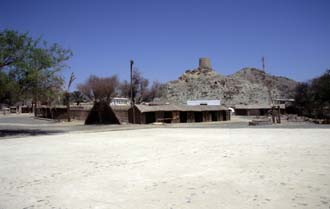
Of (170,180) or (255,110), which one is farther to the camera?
(255,110)

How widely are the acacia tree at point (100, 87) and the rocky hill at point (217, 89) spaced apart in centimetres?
2927

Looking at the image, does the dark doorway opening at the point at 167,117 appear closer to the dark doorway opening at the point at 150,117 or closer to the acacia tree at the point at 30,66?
the dark doorway opening at the point at 150,117

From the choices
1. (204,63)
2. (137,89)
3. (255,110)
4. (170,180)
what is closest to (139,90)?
(137,89)

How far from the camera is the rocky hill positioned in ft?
375

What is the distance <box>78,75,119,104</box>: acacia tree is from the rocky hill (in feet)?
96.0

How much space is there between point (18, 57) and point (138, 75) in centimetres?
6347

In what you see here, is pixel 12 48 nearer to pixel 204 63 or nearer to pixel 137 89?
pixel 137 89

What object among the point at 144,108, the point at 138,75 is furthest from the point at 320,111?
the point at 138,75

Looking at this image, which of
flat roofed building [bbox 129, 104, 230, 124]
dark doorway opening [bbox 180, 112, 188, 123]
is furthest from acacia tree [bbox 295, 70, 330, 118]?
dark doorway opening [bbox 180, 112, 188, 123]

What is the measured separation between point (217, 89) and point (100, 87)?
50000 millimetres

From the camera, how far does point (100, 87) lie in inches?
3420

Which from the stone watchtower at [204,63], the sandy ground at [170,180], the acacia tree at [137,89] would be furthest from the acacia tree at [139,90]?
the sandy ground at [170,180]

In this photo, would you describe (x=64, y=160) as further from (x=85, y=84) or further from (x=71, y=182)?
(x=85, y=84)

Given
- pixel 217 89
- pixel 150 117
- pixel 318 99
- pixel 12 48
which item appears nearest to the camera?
pixel 12 48
